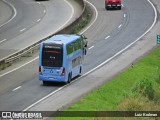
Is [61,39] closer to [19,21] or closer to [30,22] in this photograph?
[30,22]

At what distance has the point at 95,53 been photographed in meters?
63.3

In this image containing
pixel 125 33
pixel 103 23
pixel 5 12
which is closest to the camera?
pixel 125 33

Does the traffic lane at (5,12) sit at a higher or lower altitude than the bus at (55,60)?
lower

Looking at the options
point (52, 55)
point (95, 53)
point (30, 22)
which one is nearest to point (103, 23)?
point (30, 22)

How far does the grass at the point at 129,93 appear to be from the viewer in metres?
43.2

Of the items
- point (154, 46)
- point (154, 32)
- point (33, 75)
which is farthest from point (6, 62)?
point (154, 32)

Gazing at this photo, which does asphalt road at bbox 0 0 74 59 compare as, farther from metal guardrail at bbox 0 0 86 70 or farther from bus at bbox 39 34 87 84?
bus at bbox 39 34 87 84

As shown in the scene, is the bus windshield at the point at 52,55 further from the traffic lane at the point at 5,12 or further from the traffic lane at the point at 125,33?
the traffic lane at the point at 5,12

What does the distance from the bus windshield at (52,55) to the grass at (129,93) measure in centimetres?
387

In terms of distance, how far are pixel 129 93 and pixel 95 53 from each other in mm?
15284

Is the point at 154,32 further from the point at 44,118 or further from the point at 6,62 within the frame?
the point at 44,118

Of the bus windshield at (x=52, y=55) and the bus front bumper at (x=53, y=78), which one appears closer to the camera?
the bus windshield at (x=52, y=55)

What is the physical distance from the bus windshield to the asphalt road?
43.4 ft

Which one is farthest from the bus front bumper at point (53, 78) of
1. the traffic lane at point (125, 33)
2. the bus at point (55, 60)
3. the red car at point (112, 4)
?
the red car at point (112, 4)
